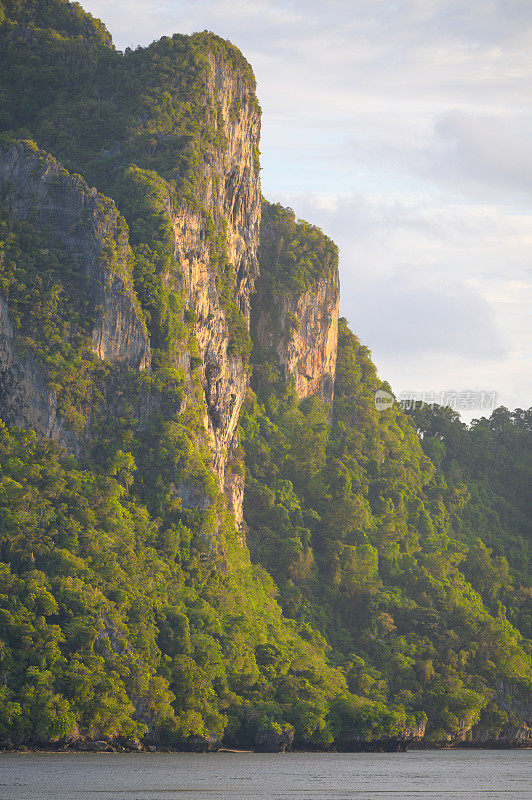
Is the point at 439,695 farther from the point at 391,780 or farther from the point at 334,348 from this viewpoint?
the point at 334,348

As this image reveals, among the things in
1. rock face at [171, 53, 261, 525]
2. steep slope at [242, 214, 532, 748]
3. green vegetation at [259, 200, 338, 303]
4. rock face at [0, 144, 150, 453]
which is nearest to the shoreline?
steep slope at [242, 214, 532, 748]

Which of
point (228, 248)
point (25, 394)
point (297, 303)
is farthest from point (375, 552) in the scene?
point (25, 394)

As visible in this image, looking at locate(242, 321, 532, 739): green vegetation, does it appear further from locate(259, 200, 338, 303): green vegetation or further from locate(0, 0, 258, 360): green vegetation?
locate(0, 0, 258, 360): green vegetation

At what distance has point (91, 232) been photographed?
8250cm

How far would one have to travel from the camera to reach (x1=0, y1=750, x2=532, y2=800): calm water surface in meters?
51.0

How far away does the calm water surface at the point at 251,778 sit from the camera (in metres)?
51.0

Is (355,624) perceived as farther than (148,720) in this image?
Yes

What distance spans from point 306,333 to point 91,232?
29159 millimetres

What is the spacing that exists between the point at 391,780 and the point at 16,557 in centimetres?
2251

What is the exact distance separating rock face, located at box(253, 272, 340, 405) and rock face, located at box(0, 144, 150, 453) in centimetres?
2336

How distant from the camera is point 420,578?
94.0 m

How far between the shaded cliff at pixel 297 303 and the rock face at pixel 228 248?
2579 mm

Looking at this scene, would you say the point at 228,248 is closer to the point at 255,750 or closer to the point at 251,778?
the point at 255,750

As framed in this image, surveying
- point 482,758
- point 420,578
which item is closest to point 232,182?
point 420,578
